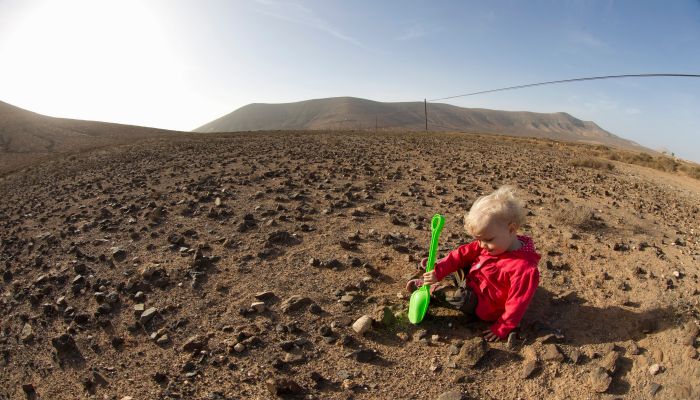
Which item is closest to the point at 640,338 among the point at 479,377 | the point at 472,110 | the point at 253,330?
the point at 479,377

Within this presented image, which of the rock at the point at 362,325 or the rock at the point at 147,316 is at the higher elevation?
the rock at the point at 362,325

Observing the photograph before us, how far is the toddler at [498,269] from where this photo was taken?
3.04 meters

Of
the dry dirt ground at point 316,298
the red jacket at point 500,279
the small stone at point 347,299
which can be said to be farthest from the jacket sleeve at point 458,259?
the small stone at point 347,299

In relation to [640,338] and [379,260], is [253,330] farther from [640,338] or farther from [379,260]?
[640,338]

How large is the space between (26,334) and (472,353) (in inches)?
148

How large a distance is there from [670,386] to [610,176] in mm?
8301

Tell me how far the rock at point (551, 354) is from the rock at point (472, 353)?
38 cm

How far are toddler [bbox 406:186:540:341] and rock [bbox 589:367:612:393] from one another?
1.77 ft

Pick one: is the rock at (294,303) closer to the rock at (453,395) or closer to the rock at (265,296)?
the rock at (265,296)

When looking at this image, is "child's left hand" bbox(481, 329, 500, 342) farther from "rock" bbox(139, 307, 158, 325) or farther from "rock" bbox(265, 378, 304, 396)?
"rock" bbox(139, 307, 158, 325)

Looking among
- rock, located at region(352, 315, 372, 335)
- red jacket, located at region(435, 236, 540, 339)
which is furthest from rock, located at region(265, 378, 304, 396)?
red jacket, located at region(435, 236, 540, 339)

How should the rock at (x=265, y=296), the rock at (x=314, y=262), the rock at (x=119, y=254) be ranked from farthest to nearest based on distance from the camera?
the rock at (x=119, y=254)
the rock at (x=314, y=262)
the rock at (x=265, y=296)

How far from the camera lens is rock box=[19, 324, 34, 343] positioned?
3705 mm

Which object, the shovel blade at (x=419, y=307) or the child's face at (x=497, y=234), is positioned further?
the shovel blade at (x=419, y=307)
